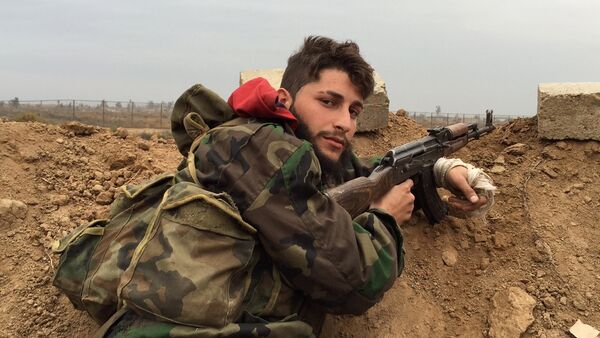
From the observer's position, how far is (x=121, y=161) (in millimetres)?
3836

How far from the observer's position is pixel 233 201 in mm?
2006

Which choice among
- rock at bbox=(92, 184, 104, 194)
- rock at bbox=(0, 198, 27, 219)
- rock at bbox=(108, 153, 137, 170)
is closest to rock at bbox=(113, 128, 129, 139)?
rock at bbox=(108, 153, 137, 170)

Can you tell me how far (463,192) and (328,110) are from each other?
42.6 inches

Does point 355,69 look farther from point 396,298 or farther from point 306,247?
A: point 396,298

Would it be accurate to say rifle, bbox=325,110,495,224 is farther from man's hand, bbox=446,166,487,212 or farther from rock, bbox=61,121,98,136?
A: rock, bbox=61,121,98,136

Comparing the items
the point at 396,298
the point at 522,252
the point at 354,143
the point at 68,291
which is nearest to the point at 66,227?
the point at 68,291

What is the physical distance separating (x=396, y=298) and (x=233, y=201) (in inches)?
57.9

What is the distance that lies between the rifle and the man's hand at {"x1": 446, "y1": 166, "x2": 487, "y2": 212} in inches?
4.8

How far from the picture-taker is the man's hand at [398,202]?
2.78 m

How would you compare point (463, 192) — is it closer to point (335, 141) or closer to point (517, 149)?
point (335, 141)

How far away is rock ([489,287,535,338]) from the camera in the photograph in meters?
2.71

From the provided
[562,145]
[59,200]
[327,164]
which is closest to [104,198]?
[59,200]

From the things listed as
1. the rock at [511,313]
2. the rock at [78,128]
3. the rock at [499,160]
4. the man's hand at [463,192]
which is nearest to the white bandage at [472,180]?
the man's hand at [463,192]

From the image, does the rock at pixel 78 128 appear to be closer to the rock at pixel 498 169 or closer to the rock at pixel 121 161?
the rock at pixel 121 161
